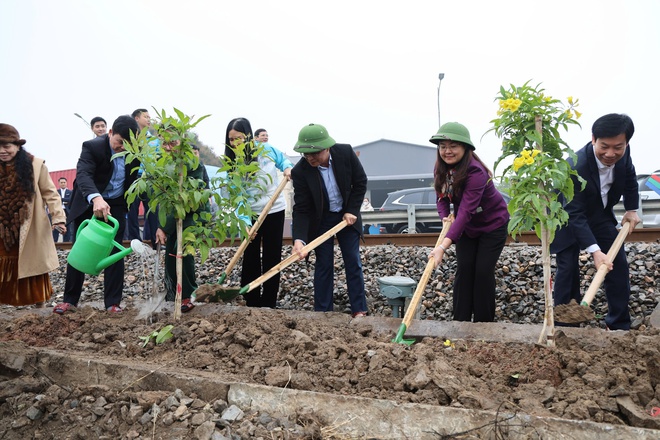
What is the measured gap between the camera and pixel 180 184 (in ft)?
13.6

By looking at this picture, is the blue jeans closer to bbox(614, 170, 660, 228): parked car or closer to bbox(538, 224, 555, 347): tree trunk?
bbox(538, 224, 555, 347): tree trunk

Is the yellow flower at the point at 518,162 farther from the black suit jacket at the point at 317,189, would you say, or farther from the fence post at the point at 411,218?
the fence post at the point at 411,218

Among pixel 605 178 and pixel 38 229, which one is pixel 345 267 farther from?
pixel 38 229

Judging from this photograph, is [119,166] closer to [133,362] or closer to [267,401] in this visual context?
[133,362]

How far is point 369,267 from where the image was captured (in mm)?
6770

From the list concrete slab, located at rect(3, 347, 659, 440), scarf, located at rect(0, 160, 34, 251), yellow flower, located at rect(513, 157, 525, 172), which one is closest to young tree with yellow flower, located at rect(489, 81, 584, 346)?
yellow flower, located at rect(513, 157, 525, 172)

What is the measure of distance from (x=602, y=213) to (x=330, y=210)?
2243 millimetres

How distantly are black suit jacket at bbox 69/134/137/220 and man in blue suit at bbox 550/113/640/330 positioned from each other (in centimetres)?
367

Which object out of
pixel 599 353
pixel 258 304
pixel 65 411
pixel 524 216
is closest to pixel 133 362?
pixel 65 411

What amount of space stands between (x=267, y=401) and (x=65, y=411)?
1.13 metres

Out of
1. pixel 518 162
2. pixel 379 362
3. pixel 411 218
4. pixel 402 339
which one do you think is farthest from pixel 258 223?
pixel 411 218

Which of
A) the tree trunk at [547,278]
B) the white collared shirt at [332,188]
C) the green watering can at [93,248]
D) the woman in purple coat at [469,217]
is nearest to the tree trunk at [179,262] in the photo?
the green watering can at [93,248]

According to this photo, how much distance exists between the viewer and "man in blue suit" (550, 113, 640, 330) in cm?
395

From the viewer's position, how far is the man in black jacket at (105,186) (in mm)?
4805
